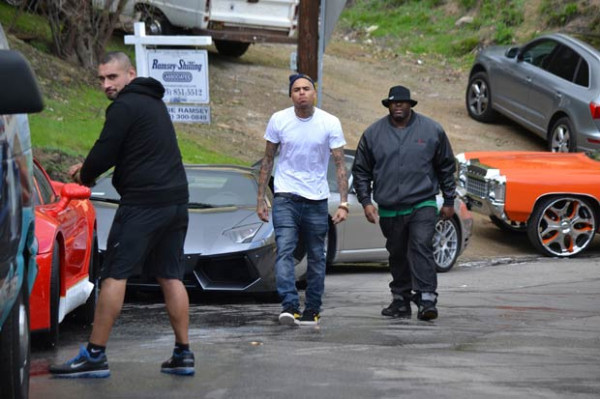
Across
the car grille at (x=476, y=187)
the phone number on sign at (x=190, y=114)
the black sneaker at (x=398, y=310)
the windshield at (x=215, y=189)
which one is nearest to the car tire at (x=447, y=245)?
the car grille at (x=476, y=187)

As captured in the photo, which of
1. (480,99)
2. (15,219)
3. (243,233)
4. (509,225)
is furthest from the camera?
(480,99)

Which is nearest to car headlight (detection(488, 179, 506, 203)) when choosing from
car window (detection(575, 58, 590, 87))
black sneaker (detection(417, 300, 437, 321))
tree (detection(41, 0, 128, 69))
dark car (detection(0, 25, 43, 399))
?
car window (detection(575, 58, 590, 87))

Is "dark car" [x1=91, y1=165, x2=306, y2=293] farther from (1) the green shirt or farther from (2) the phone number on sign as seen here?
(2) the phone number on sign

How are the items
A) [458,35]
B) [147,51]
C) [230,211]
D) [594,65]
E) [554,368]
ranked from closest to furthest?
[554,368], [230,211], [147,51], [594,65], [458,35]

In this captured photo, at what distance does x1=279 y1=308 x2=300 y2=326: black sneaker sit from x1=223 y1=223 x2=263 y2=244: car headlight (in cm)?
156

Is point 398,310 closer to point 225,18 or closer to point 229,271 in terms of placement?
point 229,271

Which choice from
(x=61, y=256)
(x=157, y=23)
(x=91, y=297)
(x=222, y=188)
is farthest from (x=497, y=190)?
(x=157, y=23)

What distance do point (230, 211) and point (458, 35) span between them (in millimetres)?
18971

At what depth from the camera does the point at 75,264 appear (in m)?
Result: 8.97

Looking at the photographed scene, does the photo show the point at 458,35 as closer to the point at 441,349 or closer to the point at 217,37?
the point at 217,37

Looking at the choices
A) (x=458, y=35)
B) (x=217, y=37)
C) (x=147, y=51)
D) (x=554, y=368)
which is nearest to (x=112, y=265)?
(x=554, y=368)

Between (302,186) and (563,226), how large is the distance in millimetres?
6750

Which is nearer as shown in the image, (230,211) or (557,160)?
(230,211)

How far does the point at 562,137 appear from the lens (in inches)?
765
